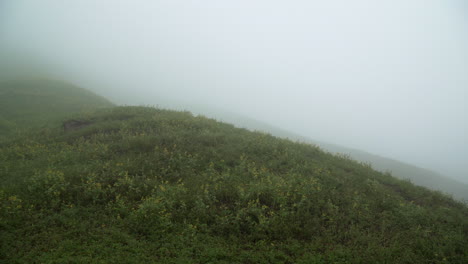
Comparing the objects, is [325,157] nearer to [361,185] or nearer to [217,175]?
[361,185]

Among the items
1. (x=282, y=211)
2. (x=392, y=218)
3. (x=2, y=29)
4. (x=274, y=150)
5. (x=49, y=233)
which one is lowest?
(x=49, y=233)

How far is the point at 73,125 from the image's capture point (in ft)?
57.1

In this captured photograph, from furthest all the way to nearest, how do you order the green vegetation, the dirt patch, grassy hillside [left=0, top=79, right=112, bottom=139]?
1. grassy hillside [left=0, top=79, right=112, bottom=139]
2. the dirt patch
3. the green vegetation

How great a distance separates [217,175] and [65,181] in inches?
227

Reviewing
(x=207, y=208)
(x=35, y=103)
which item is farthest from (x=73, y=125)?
(x=207, y=208)

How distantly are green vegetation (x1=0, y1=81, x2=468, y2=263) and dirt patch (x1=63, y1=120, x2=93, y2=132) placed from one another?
10.8ft

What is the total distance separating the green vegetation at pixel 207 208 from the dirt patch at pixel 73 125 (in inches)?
129

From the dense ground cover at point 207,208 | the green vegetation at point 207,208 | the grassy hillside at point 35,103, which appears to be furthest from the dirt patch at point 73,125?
the dense ground cover at point 207,208

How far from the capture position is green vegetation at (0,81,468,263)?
689 cm

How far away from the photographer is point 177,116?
1780cm

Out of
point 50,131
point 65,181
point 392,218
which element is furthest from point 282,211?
point 50,131

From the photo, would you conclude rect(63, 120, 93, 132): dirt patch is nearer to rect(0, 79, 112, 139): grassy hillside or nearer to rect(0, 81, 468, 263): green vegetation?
rect(0, 79, 112, 139): grassy hillside

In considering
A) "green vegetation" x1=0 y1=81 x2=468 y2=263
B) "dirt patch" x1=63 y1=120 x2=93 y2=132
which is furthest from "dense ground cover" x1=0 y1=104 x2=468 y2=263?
"dirt patch" x1=63 y1=120 x2=93 y2=132

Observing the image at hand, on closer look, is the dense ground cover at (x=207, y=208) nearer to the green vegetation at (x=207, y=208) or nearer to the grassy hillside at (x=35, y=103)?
the green vegetation at (x=207, y=208)
